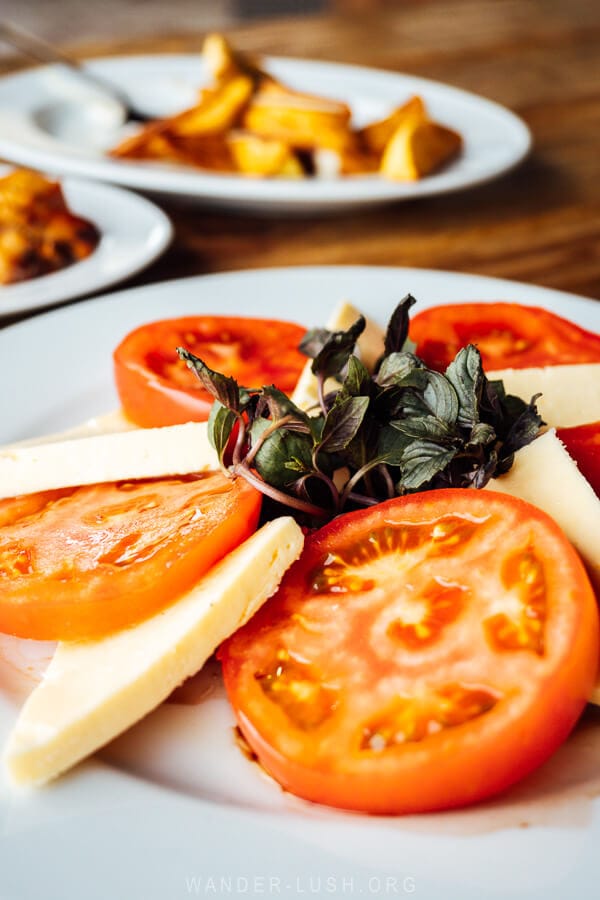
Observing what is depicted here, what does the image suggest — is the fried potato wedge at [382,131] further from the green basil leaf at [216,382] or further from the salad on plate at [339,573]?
the green basil leaf at [216,382]

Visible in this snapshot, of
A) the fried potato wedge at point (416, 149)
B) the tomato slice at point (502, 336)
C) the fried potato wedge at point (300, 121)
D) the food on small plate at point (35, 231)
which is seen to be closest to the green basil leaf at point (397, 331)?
the tomato slice at point (502, 336)

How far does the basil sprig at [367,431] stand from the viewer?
1409 millimetres

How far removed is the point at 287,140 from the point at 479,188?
67cm

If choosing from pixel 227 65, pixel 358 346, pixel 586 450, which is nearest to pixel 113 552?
pixel 358 346

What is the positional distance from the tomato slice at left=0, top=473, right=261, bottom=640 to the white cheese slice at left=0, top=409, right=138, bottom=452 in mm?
249

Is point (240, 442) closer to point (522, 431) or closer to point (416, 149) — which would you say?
point (522, 431)

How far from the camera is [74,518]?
58.6 inches

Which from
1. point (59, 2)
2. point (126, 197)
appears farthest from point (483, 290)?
point (59, 2)

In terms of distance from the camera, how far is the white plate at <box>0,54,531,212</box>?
2.76m

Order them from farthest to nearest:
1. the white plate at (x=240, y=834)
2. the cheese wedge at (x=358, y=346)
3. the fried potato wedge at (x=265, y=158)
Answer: the fried potato wedge at (x=265, y=158) → the cheese wedge at (x=358, y=346) → the white plate at (x=240, y=834)

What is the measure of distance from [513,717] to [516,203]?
2.30 meters

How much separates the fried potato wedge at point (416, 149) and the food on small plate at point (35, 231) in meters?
0.93

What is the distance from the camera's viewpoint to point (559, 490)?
4.52ft

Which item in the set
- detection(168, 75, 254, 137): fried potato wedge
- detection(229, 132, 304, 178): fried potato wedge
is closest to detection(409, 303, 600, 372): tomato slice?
detection(229, 132, 304, 178): fried potato wedge
